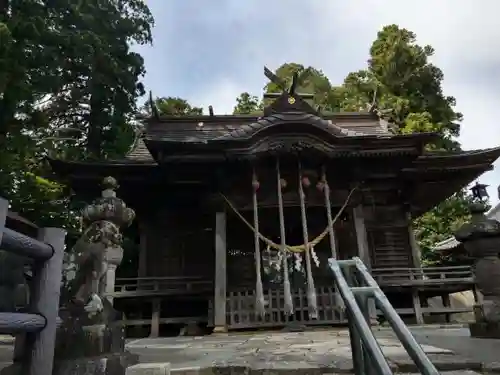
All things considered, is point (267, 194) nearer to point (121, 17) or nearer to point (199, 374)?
point (199, 374)

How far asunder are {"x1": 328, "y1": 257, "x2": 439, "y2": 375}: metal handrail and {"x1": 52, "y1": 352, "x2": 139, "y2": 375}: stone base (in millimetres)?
1762

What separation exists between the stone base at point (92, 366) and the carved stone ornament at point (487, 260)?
204 inches

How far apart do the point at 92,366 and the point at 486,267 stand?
215 inches

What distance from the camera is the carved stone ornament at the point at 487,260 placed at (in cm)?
565

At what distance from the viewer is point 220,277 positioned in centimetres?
884


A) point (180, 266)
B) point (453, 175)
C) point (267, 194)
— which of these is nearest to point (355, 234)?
point (267, 194)

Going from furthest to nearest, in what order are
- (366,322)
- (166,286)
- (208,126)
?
(208,126) → (166,286) → (366,322)

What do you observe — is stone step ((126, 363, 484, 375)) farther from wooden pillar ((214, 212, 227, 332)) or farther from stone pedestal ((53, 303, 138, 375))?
wooden pillar ((214, 212, 227, 332))

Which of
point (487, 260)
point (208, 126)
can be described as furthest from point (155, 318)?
point (487, 260)

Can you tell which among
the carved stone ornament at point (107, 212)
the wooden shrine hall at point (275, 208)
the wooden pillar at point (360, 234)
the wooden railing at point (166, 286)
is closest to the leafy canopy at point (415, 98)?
the wooden shrine hall at point (275, 208)

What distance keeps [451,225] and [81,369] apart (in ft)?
66.3

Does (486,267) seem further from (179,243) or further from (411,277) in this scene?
(179,243)

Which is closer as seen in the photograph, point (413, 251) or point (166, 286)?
point (166, 286)

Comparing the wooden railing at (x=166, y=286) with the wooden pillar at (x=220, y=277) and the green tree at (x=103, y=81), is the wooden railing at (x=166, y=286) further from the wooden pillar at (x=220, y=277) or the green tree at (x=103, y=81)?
the green tree at (x=103, y=81)
